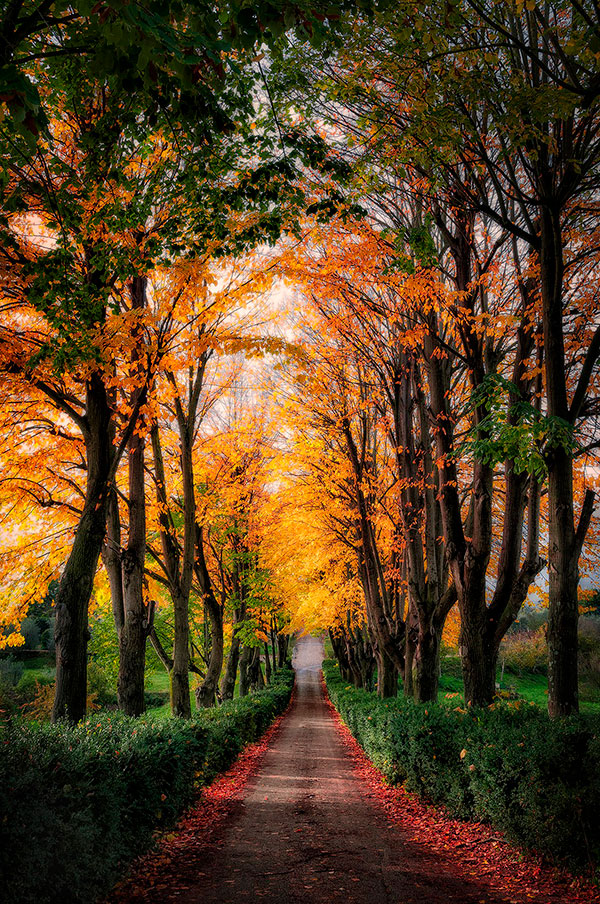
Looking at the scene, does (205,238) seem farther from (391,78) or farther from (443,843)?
(443,843)

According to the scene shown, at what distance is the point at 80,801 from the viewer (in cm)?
→ 377

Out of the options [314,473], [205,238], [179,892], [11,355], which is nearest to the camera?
[179,892]

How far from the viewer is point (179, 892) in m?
4.43

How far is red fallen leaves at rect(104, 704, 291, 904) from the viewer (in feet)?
14.4

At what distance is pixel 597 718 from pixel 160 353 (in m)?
6.68

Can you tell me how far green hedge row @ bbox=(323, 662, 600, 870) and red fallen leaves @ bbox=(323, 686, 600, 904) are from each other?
0.13 meters

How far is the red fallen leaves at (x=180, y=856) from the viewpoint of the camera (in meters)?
4.38

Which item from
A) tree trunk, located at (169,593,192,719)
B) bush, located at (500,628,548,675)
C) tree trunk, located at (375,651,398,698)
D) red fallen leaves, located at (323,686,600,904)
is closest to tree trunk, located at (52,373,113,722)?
tree trunk, located at (169,593,192,719)

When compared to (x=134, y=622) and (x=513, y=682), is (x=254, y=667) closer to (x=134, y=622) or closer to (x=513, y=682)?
(x=134, y=622)

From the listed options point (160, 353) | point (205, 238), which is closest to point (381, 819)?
point (160, 353)

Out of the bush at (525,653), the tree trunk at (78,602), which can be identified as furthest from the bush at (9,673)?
the bush at (525,653)

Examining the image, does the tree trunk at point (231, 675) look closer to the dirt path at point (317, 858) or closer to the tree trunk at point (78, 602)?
the dirt path at point (317, 858)

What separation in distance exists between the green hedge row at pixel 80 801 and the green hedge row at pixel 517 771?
3.27 m

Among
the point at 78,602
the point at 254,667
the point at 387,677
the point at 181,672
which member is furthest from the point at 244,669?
the point at 78,602
